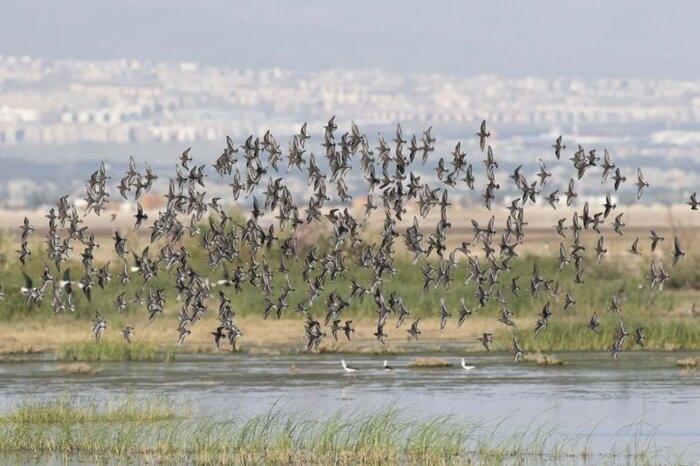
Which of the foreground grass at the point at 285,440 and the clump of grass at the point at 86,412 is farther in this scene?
the clump of grass at the point at 86,412

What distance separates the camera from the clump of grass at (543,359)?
4206 cm

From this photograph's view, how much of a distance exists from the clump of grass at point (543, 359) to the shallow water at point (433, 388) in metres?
0.29

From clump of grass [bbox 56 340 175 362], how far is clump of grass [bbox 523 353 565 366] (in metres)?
7.80

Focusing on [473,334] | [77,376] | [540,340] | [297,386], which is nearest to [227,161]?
[297,386]

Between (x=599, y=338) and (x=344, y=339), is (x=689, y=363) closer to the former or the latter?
(x=599, y=338)

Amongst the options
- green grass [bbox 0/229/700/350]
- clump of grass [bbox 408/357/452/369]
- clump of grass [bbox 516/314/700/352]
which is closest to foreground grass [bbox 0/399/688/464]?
clump of grass [bbox 408/357/452/369]

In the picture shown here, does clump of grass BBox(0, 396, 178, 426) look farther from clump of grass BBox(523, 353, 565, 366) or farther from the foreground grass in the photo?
clump of grass BBox(523, 353, 565, 366)

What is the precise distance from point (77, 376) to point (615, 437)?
1376cm

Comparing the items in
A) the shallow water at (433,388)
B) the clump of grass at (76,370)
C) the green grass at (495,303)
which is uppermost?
the green grass at (495,303)

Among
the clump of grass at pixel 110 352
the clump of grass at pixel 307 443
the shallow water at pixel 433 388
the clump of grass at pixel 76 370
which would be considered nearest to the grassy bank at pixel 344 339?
the clump of grass at pixel 110 352

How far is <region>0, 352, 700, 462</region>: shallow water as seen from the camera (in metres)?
33.7

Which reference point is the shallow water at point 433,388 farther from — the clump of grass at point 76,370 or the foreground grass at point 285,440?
the foreground grass at point 285,440

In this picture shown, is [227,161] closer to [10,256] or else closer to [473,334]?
[473,334]

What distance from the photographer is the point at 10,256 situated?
6306 centimetres
